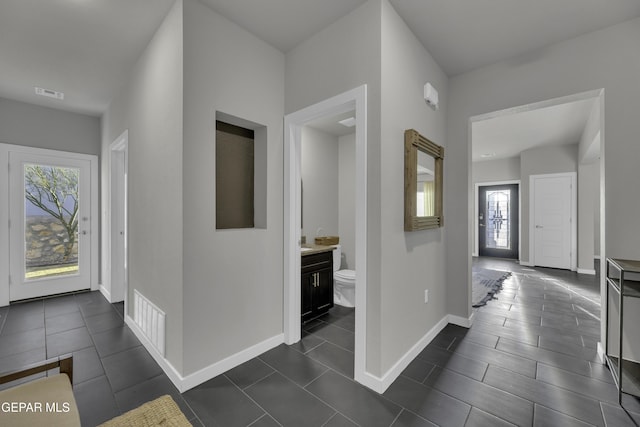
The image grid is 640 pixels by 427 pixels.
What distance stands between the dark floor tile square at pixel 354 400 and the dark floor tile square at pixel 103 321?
2448 mm

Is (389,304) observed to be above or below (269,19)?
below

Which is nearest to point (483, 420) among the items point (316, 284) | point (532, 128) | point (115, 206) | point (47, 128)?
point (316, 284)

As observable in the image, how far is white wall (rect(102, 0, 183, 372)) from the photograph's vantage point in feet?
6.59

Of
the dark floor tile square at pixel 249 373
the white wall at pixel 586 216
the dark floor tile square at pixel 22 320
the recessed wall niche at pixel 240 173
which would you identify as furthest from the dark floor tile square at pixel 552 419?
the white wall at pixel 586 216

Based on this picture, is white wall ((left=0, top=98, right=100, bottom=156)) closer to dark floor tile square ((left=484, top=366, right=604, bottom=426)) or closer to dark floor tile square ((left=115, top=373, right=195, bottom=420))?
dark floor tile square ((left=115, top=373, right=195, bottom=420))

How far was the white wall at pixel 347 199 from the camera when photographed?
449 cm

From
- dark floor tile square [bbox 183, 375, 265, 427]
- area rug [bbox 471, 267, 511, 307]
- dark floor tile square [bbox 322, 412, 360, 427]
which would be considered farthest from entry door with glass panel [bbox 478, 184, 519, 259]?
dark floor tile square [bbox 183, 375, 265, 427]

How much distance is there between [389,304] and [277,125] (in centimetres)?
185

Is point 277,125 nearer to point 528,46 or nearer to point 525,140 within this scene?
point 528,46

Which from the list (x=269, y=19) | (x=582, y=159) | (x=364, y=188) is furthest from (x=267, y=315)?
(x=582, y=159)

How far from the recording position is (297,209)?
2637 millimetres

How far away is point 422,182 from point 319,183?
2030 millimetres

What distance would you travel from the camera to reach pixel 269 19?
7.31 ft

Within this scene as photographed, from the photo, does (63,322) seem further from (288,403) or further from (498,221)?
Result: (498,221)
